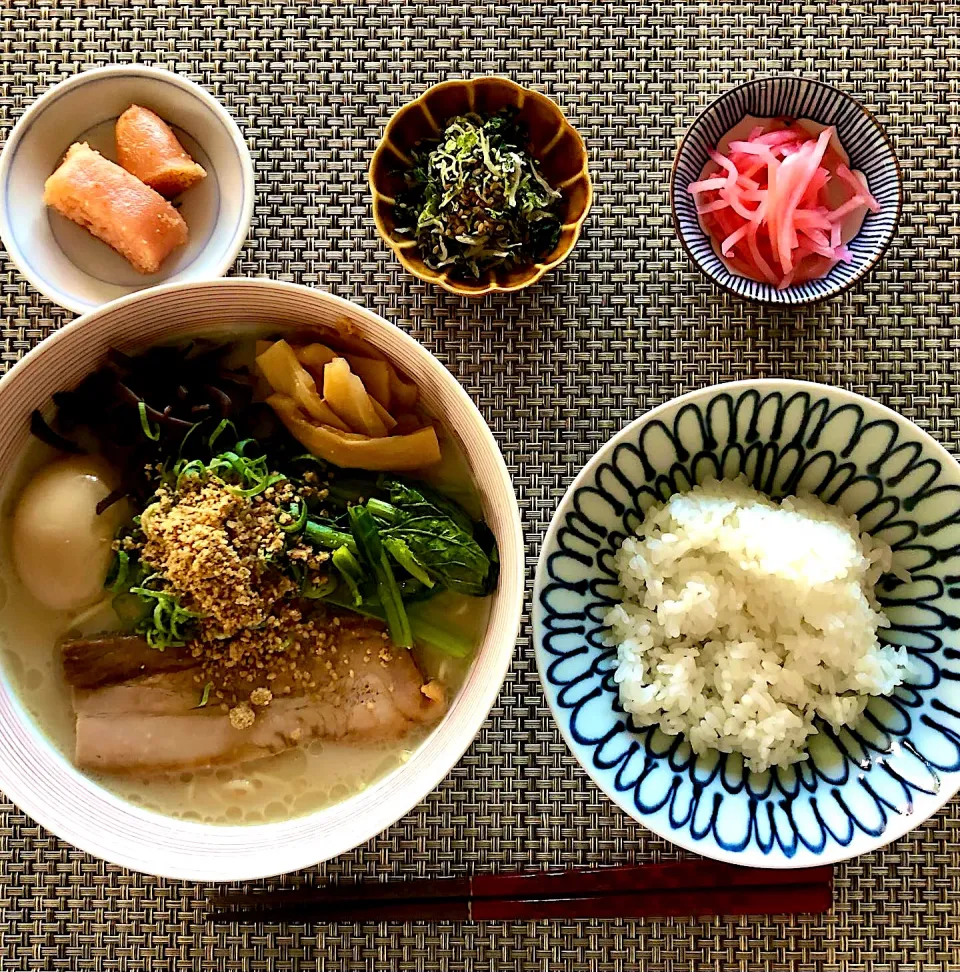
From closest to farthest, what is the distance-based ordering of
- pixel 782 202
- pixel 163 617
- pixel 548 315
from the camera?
pixel 163 617 → pixel 782 202 → pixel 548 315

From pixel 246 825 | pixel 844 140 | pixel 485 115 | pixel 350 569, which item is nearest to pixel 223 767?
pixel 246 825

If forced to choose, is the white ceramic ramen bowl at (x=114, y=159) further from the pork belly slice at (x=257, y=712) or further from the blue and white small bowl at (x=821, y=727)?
the blue and white small bowl at (x=821, y=727)

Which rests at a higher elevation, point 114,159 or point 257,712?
point 114,159

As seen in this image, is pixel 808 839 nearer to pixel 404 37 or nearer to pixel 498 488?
pixel 498 488

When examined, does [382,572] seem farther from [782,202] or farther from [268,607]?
[782,202]

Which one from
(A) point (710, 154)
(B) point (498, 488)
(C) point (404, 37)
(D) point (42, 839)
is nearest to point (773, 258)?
(A) point (710, 154)

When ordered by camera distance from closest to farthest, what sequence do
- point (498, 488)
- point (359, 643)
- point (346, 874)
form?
point (498, 488) → point (359, 643) → point (346, 874)

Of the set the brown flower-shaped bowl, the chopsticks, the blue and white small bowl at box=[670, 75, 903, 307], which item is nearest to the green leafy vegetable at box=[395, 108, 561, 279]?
the brown flower-shaped bowl

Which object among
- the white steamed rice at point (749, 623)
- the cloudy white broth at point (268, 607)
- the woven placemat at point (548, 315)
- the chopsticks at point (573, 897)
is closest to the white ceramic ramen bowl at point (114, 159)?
the woven placemat at point (548, 315)
